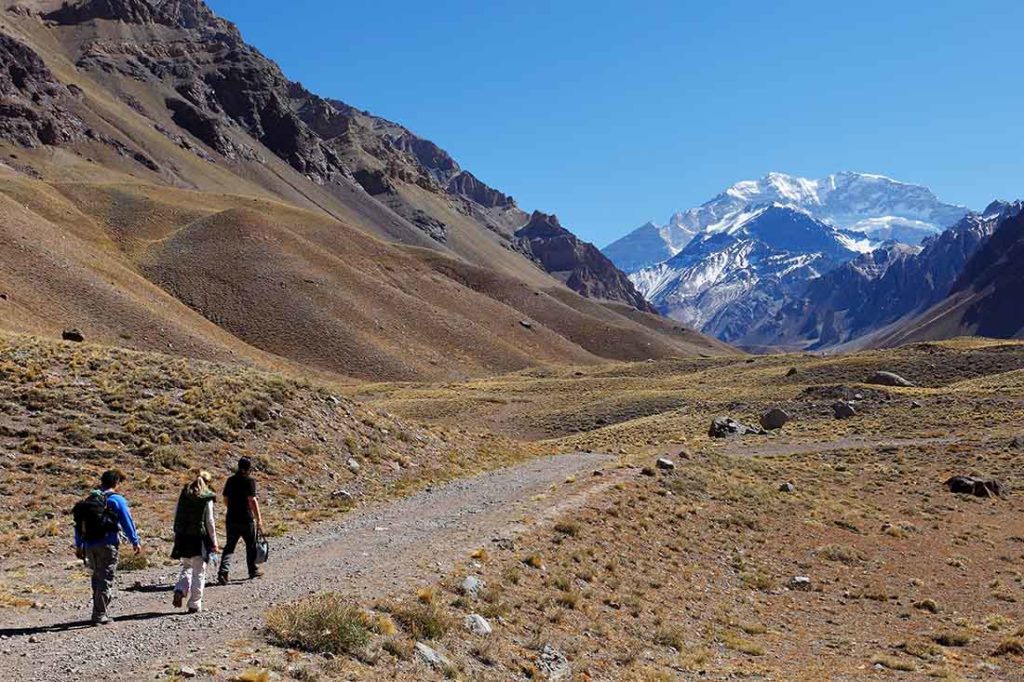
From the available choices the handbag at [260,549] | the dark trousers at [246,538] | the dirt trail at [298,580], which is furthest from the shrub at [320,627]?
the handbag at [260,549]

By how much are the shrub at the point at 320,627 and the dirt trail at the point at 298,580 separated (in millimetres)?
511

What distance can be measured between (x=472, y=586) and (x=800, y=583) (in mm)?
10599

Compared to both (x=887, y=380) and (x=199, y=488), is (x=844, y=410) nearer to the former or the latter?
(x=887, y=380)

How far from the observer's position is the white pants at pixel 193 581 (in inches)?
489

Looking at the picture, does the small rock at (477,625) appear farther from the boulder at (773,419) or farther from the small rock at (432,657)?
the boulder at (773,419)

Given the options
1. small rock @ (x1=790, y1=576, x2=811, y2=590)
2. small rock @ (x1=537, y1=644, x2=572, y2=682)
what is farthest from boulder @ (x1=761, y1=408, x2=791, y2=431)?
small rock @ (x1=537, y1=644, x2=572, y2=682)

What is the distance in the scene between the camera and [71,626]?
11.6 metres

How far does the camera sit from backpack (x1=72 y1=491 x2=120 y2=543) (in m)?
11.9

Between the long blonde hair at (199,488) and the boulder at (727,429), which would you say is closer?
the long blonde hair at (199,488)

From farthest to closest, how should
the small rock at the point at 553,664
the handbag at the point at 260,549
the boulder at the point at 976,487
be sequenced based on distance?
1. the boulder at the point at 976,487
2. the handbag at the point at 260,549
3. the small rock at the point at 553,664

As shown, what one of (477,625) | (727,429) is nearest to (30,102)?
(727,429)

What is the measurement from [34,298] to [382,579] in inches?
2674

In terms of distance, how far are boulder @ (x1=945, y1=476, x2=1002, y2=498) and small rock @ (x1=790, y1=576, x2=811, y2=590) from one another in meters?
16.8

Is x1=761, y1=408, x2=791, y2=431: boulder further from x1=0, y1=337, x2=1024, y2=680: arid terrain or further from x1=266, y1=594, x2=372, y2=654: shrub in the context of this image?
x1=266, y1=594, x2=372, y2=654: shrub
